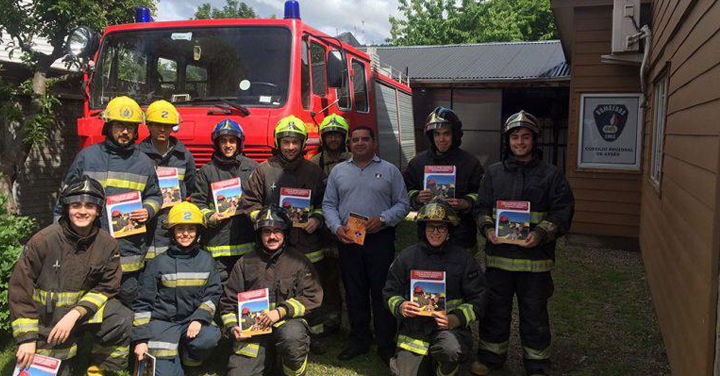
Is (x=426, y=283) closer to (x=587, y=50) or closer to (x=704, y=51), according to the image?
(x=704, y=51)

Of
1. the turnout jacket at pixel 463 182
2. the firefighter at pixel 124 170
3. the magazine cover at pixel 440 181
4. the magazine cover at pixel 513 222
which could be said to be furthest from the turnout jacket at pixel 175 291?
the magazine cover at pixel 513 222

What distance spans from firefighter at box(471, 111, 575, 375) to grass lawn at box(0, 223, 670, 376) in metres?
0.35

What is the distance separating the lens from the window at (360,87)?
6.33m

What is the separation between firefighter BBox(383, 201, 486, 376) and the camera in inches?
138

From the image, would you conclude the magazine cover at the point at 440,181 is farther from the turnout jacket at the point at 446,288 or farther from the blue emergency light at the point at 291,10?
the blue emergency light at the point at 291,10

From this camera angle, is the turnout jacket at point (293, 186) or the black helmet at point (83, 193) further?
the turnout jacket at point (293, 186)

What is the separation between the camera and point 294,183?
14.0ft

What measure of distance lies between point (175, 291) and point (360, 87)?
3.66 meters

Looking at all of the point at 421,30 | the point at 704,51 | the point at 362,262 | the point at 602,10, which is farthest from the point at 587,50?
the point at 421,30

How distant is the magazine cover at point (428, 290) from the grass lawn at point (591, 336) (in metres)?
0.73

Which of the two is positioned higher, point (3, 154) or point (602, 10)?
point (602, 10)

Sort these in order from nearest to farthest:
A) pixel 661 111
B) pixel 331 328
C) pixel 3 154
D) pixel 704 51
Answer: pixel 704 51 < pixel 331 328 < pixel 661 111 < pixel 3 154

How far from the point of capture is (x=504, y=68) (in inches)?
629

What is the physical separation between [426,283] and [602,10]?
22.0ft
